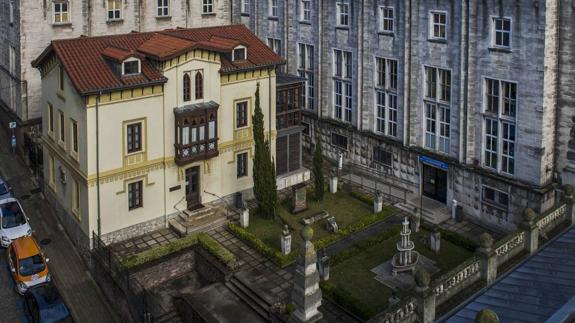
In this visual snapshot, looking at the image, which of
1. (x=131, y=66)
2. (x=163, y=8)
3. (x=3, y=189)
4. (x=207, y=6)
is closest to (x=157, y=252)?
(x=131, y=66)

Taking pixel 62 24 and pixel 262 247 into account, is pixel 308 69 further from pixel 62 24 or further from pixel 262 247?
pixel 262 247

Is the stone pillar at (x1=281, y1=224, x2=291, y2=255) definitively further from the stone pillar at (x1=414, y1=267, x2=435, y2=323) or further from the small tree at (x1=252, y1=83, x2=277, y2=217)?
the stone pillar at (x1=414, y1=267, x2=435, y2=323)

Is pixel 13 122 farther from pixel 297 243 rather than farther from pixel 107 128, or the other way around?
pixel 297 243

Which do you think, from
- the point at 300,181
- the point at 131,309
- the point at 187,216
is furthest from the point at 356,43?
the point at 131,309

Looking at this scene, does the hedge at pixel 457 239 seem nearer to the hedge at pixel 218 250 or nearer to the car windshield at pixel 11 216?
the hedge at pixel 218 250

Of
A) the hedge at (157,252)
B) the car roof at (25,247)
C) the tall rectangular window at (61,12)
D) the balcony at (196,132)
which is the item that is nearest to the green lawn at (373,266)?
the hedge at (157,252)

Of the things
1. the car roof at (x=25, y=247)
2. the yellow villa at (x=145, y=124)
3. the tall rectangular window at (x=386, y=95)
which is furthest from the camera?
the tall rectangular window at (x=386, y=95)
